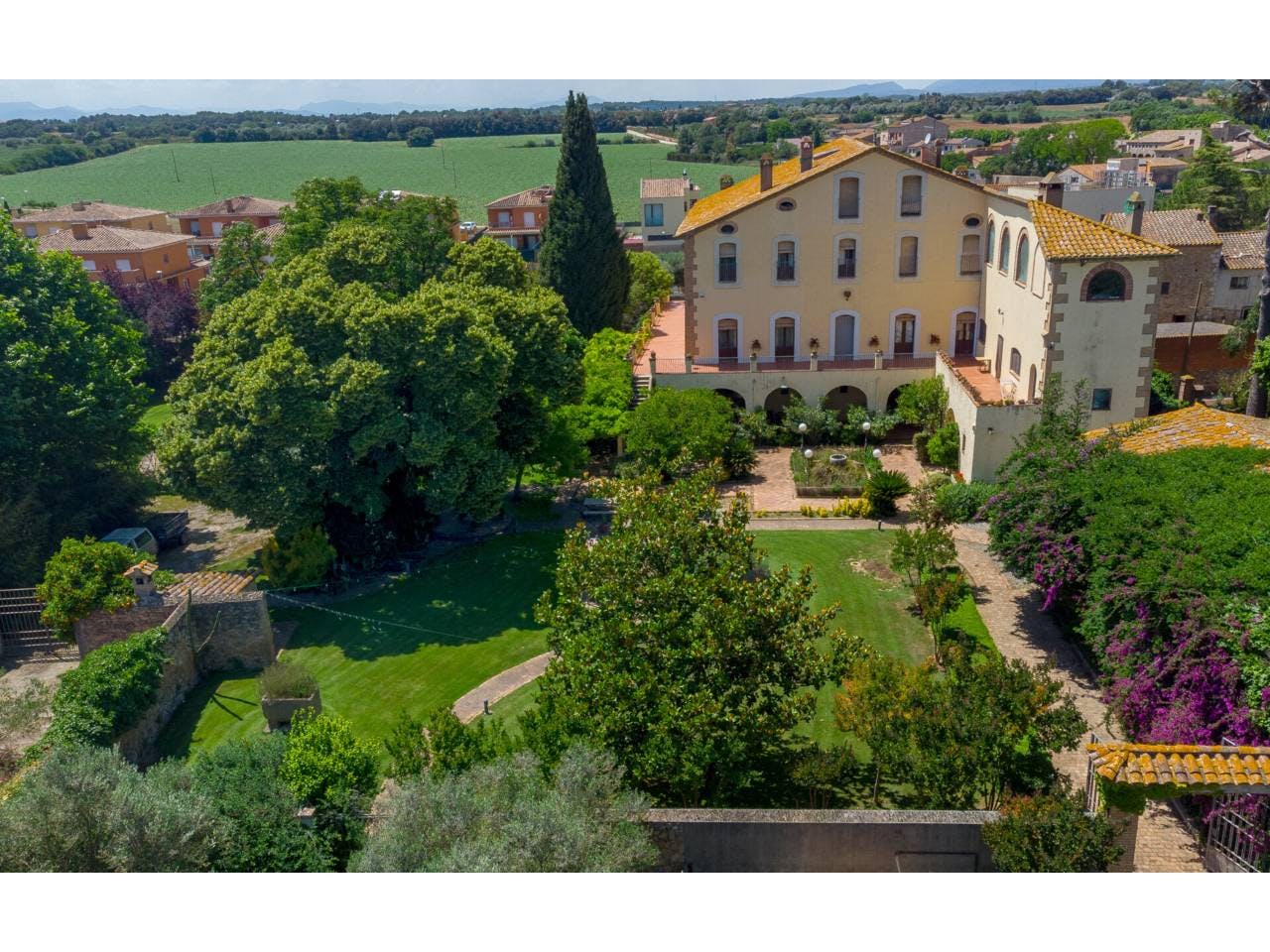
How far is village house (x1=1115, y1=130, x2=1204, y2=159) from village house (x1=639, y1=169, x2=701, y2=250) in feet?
185

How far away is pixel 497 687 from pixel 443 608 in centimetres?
481

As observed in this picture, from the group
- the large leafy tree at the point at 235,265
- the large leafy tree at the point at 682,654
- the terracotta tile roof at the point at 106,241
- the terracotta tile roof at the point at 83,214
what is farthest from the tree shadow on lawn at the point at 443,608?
the terracotta tile roof at the point at 83,214

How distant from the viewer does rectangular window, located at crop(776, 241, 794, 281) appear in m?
39.2

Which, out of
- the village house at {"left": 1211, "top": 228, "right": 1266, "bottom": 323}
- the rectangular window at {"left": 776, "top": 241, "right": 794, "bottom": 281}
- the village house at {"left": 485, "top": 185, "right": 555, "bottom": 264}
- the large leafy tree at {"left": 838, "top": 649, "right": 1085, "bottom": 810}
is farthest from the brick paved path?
the village house at {"left": 485, "top": 185, "right": 555, "bottom": 264}

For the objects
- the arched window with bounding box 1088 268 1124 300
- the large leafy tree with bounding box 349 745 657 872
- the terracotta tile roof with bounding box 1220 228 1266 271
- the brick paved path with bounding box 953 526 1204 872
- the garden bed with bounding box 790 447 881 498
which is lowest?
the brick paved path with bounding box 953 526 1204 872

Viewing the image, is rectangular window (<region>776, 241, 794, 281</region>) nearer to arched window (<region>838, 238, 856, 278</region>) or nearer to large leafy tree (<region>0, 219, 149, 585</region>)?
arched window (<region>838, 238, 856, 278</region>)

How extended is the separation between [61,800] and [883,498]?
24253 millimetres

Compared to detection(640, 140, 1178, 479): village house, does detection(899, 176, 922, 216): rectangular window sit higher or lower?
higher

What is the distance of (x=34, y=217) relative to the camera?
237ft

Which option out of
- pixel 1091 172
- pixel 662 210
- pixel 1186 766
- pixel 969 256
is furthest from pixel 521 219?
pixel 1186 766

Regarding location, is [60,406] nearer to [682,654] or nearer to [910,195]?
[682,654]

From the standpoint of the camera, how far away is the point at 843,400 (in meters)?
40.0

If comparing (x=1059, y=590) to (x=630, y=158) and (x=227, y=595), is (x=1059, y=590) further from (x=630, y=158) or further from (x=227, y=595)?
(x=630, y=158)

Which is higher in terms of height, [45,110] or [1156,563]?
[45,110]
